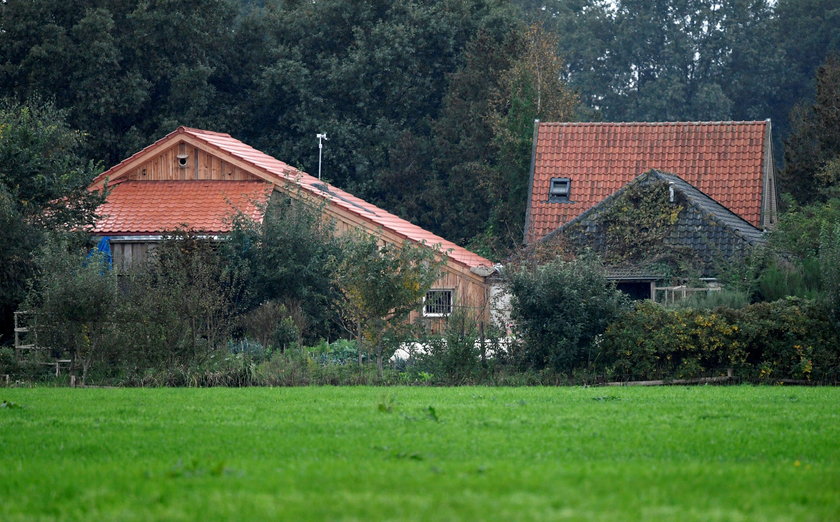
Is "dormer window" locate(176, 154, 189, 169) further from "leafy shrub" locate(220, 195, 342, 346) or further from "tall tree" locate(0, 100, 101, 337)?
"leafy shrub" locate(220, 195, 342, 346)

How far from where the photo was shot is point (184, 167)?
37500 millimetres

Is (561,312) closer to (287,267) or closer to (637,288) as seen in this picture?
(287,267)

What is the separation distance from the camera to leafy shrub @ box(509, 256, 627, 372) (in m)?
21.6

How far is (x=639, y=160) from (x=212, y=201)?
14279mm

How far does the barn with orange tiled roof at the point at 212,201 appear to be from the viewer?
33.9m

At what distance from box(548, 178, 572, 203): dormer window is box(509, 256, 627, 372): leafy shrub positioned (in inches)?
615

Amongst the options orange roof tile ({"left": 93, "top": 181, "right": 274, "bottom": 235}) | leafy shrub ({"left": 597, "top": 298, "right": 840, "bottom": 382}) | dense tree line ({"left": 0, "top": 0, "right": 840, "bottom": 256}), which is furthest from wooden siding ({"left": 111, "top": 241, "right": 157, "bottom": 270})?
leafy shrub ({"left": 597, "top": 298, "right": 840, "bottom": 382})

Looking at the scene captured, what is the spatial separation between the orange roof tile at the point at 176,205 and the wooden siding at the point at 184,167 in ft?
0.89

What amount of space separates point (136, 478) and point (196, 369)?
1111 centimetres

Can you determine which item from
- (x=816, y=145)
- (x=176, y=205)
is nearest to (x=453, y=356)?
(x=176, y=205)

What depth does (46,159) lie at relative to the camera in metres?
28.1

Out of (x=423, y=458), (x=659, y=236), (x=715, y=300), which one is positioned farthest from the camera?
(x=659, y=236)

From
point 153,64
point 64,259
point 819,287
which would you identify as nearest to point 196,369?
point 64,259

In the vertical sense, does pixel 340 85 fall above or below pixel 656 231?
above
